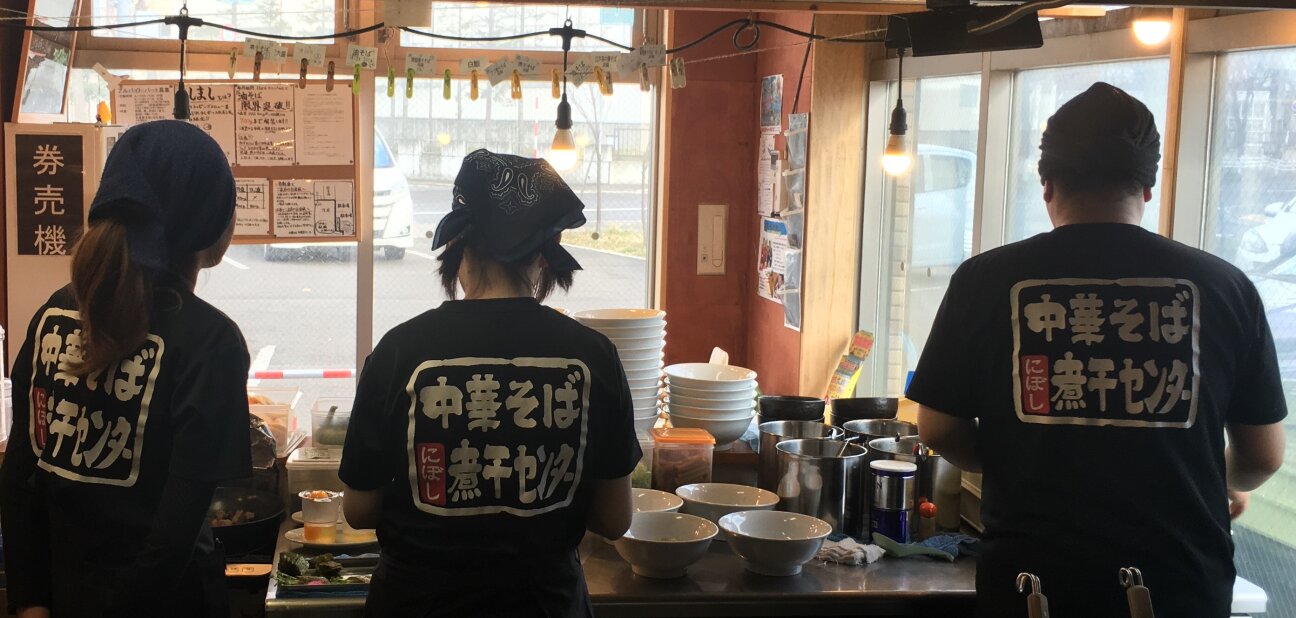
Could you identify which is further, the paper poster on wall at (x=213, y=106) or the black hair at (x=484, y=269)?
the paper poster on wall at (x=213, y=106)

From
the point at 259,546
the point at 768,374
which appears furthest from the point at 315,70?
the point at 259,546

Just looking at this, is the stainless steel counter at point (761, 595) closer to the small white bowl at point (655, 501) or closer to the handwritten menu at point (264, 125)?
the small white bowl at point (655, 501)

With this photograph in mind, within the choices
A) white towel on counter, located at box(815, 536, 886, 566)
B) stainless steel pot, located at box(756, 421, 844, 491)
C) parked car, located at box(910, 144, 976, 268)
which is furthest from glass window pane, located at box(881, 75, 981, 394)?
white towel on counter, located at box(815, 536, 886, 566)

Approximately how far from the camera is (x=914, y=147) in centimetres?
421

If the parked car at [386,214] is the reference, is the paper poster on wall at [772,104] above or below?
above

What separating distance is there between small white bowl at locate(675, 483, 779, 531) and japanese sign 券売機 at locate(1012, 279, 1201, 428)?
826 millimetres

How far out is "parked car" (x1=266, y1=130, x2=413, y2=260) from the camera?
5.12 meters

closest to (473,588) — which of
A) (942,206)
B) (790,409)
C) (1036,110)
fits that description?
(790,409)

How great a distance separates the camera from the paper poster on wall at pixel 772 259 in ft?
15.5

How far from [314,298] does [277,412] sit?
209 cm

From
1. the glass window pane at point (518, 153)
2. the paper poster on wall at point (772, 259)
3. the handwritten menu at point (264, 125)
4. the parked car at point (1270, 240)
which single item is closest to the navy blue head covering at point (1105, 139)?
the parked car at point (1270, 240)

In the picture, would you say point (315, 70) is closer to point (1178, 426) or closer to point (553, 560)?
point (553, 560)

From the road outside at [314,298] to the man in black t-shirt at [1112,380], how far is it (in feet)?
11.4

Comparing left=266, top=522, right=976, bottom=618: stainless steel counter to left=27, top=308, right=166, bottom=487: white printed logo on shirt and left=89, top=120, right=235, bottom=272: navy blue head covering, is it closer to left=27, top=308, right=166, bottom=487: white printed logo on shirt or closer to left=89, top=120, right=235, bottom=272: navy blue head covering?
left=27, top=308, right=166, bottom=487: white printed logo on shirt
